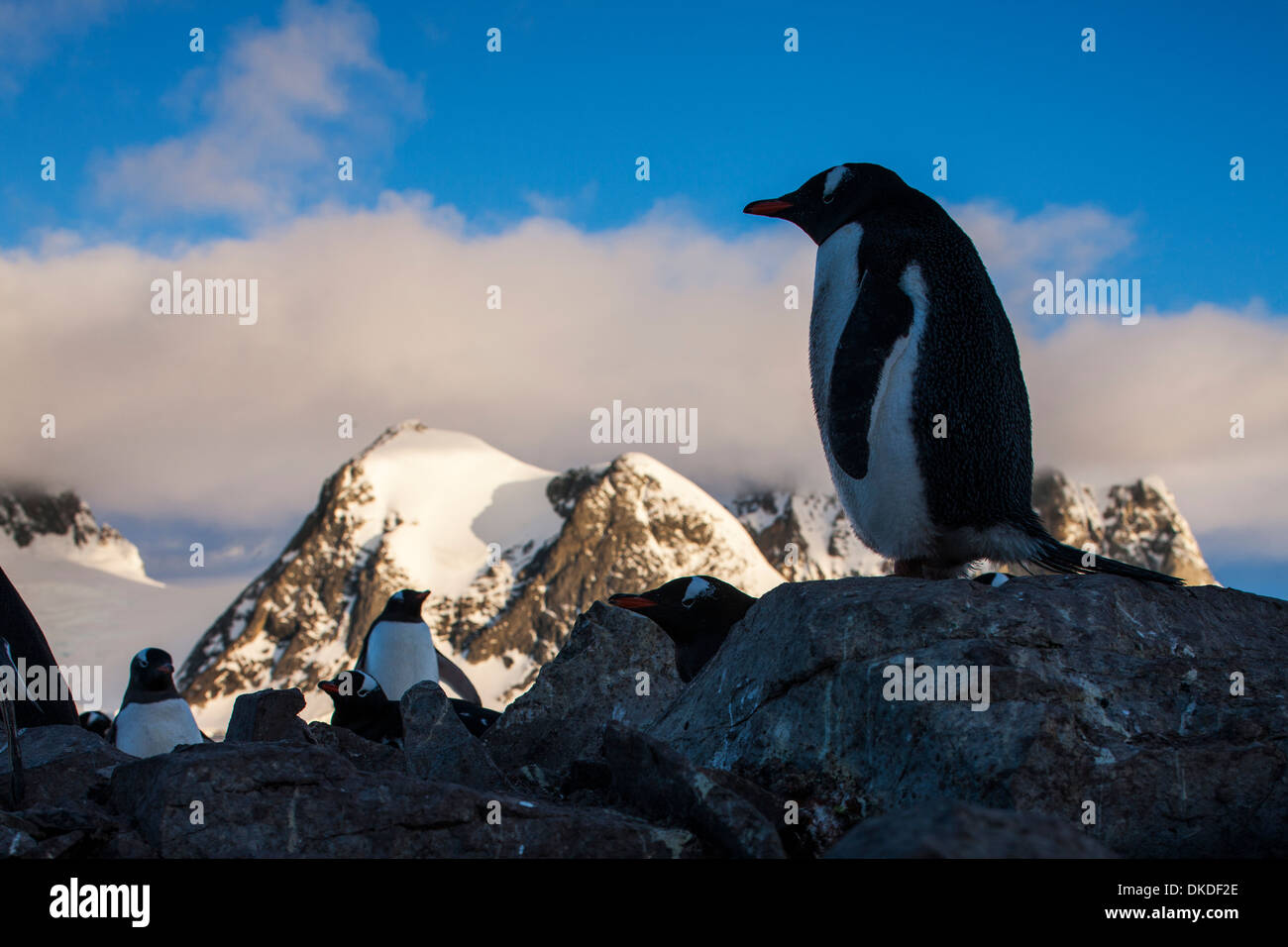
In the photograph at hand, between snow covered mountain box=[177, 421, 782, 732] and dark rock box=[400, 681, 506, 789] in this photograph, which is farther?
snow covered mountain box=[177, 421, 782, 732]

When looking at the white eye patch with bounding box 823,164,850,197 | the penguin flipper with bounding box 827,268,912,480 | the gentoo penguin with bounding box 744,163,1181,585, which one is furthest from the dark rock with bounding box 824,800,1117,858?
the white eye patch with bounding box 823,164,850,197

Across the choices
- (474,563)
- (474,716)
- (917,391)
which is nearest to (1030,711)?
(917,391)

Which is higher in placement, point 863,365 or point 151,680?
point 863,365

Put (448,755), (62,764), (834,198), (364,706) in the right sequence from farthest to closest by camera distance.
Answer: (364,706) < (834,198) < (62,764) < (448,755)

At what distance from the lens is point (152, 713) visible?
849 centimetres

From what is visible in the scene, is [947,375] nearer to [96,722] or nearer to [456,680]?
[96,722]

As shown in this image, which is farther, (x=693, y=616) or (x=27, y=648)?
(x=27, y=648)

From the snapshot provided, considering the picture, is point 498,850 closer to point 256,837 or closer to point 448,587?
point 256,837

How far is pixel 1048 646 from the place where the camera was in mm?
3828

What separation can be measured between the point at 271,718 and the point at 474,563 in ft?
585

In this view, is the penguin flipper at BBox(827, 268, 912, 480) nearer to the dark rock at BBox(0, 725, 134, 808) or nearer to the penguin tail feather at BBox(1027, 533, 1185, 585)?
the penguin tail feather at BBox(1027, 533, 1185, 585)

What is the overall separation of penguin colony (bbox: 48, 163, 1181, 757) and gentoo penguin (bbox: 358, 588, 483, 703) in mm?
8313

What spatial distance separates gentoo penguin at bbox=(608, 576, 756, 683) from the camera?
19.5ft

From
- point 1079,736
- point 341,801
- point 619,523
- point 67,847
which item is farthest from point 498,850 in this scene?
point 619,523
